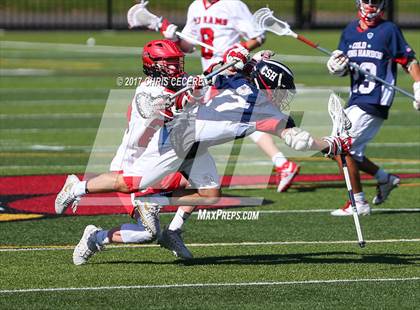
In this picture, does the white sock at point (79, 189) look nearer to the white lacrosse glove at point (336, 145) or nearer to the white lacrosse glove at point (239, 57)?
the white lacrosse glove at point (239, 57)

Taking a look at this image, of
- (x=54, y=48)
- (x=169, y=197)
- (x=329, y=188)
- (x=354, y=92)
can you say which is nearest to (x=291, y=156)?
(x=329, y=188)

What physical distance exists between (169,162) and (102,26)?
27.5 metres

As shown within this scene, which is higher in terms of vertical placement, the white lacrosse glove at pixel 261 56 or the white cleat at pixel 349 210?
the white lacrosse glove at pixel 261 56

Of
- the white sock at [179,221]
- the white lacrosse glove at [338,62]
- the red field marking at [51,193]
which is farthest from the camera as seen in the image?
the red field marking at [51,193]

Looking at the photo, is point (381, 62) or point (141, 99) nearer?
point (141, 99)

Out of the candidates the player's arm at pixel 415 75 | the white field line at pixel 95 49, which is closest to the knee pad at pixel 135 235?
the player's arm at pixel 415 75

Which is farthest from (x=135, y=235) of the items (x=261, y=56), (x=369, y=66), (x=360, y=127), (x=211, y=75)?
(x=369, y=66)

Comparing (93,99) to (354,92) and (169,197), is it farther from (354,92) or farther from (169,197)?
(169,197)

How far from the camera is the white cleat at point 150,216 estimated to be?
8.22 meters

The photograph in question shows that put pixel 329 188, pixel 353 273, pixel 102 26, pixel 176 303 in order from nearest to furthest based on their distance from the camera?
pixel 176 303
pixel 353 273
pixel 329 188
pixel 102 26

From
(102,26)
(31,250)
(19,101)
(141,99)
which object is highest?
(141,99)

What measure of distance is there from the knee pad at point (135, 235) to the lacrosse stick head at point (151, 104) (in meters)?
0.81

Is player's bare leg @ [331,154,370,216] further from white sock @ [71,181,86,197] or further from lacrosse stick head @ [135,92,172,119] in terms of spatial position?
white sock @ [71,181,86,197]

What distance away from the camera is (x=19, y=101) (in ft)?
64.5
